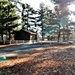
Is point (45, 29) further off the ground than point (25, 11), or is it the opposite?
point (25, 11)

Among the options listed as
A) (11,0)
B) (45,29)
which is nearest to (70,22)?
(45,29)

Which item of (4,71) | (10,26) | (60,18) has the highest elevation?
(60,18)

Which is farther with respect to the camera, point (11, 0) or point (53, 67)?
point (11, 0)

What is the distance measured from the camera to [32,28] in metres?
59.8

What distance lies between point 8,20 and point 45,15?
30468 mm

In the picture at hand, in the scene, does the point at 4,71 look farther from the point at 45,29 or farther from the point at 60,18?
the point at 45,29

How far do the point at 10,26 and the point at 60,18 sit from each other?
20.0m

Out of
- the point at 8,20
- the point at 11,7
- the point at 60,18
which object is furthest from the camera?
the point at 60,18

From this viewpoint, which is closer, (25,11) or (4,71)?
(4,71)

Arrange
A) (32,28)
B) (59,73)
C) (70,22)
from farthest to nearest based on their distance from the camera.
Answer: (32,28) < (70,22) < (59,73)

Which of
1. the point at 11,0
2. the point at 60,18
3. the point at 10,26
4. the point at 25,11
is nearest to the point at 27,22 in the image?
the point at 25,11

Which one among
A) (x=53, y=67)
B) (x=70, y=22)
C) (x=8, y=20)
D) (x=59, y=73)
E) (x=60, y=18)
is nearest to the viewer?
(x=59, y=73)

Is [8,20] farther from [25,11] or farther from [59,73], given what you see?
[59,73]

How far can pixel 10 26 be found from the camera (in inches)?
1362
